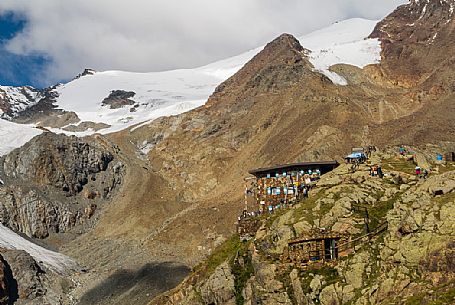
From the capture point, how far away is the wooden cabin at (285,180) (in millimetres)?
49866

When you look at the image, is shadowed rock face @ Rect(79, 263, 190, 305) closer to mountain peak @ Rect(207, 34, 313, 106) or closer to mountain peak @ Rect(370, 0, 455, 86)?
mountain peak @ Rect(207, 34, 313, 106)

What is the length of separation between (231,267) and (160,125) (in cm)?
11733

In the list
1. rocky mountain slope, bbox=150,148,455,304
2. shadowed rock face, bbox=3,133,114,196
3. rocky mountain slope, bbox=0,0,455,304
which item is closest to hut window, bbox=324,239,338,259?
rocky mountain slope, bbox=150,148,455,304

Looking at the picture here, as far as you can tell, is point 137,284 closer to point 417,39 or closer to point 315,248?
point 315,248

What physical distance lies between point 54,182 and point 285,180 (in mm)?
84508

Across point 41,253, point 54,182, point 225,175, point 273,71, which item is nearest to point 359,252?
point 41,253

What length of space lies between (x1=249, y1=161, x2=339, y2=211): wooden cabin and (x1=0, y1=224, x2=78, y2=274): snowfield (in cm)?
4974

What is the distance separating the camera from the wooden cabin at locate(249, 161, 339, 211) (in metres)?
49.9

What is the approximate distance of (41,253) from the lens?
98188mm

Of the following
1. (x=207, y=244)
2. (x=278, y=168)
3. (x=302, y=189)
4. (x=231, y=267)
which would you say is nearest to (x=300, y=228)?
(x=231, y=267)

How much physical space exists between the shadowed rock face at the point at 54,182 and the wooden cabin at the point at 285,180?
69.8 metres

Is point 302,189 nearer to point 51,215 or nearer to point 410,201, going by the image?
point 410,201

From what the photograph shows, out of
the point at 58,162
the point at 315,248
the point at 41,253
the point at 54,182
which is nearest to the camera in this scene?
the point at 315,248

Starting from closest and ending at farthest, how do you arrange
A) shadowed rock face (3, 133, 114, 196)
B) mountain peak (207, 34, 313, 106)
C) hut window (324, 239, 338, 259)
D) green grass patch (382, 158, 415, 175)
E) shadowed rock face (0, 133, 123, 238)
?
hut window (324, 239, 338, 259), green grass patch (382, 158, 415, 175), shadowed rock face (0, 133, 123, 238), shadowed rock face (3, 133, 114, 196), mountain peak (207, 34, 313, 106)
